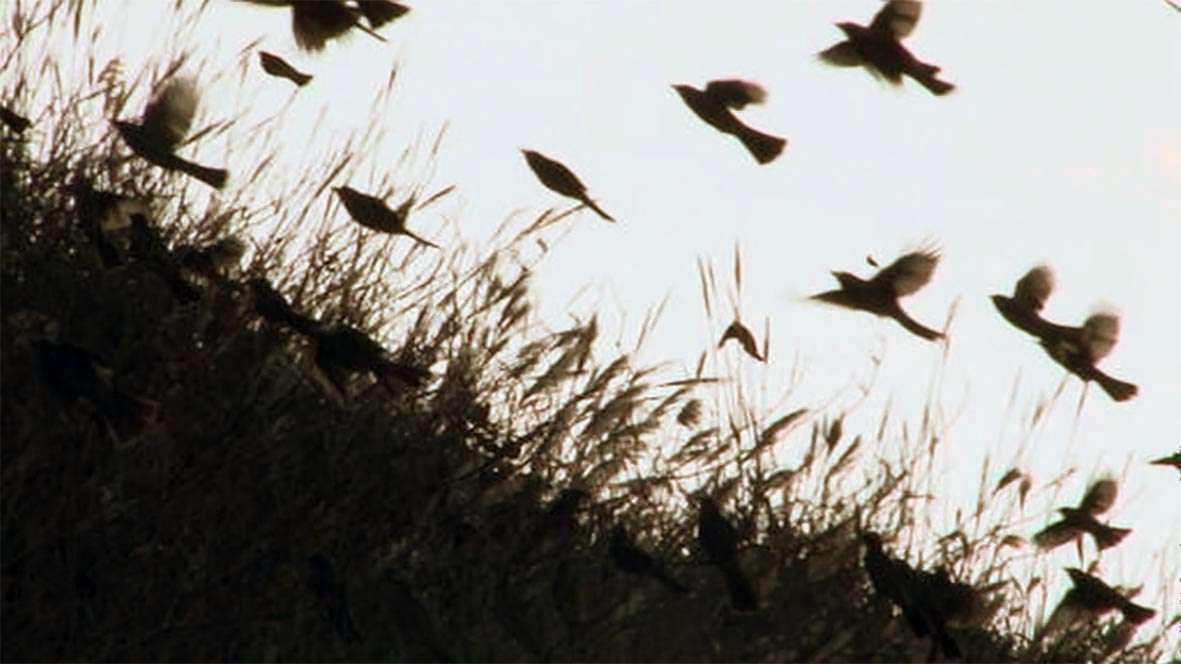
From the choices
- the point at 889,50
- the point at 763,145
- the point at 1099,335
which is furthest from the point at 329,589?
the point at 1099,335

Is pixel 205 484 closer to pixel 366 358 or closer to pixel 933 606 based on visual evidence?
pixel 366 358

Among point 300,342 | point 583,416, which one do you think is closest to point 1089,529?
point 583,416

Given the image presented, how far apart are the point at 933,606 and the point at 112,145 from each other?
1.82 m

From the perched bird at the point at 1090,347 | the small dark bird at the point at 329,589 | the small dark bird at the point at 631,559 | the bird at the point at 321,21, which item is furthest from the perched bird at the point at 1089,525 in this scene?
the bird at the point at 321,21

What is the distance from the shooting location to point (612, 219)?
10.4ft

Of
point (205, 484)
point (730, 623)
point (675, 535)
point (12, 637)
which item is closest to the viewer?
point (12, 637)

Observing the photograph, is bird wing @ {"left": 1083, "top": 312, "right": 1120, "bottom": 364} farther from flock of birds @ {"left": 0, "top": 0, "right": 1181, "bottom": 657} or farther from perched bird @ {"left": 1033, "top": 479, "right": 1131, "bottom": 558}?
perched bird @ {"left": 1033, "top": 479, "right": 1131, "bottom": 558}

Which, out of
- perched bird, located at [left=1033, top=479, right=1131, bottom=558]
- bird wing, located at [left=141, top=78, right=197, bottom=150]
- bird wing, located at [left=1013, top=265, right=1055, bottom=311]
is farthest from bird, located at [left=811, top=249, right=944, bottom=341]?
bird wing, located at [left=141, top=78, right=197, bottom=150]

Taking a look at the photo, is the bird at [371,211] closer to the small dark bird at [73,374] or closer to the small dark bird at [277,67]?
the small dark bird at [277,67]

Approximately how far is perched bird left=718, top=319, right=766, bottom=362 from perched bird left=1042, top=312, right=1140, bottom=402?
1.82ft

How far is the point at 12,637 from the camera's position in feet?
9.50

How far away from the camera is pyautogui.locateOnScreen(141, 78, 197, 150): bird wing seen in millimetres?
3191

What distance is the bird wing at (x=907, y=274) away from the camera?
321 cm

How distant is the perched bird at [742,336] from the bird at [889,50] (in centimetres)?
74
